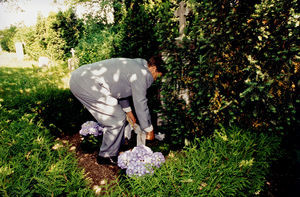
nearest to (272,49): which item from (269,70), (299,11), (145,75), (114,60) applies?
(269,70)

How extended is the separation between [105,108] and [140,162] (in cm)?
111

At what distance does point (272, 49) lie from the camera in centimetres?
213

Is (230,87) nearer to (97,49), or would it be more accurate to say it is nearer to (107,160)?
(107,160)

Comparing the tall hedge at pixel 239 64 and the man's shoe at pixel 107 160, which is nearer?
the tall hedge at pixel 239 64

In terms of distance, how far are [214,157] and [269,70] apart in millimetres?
1314

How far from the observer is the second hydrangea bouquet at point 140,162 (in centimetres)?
227

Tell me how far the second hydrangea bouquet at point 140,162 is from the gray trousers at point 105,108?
550 millimetres

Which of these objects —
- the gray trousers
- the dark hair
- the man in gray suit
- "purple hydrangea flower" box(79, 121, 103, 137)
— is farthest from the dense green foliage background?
"purple hydrangea flower" box(79, 121, 103, 137)

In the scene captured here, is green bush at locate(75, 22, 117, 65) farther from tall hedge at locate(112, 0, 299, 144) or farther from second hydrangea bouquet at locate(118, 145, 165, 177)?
second hydrangea bouquet at locate(118, 145, 165, 177)

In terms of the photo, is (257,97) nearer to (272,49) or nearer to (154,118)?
(272,49)

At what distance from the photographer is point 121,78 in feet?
9.46

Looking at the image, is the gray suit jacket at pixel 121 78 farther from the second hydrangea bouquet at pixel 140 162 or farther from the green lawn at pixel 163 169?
the green lawn at pixel 163 169

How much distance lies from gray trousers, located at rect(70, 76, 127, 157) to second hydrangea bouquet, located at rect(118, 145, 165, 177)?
1.80 feet

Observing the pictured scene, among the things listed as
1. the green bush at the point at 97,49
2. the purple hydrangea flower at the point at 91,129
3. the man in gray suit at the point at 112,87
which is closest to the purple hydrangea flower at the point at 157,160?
the man in gray suit at the point at 112,87
